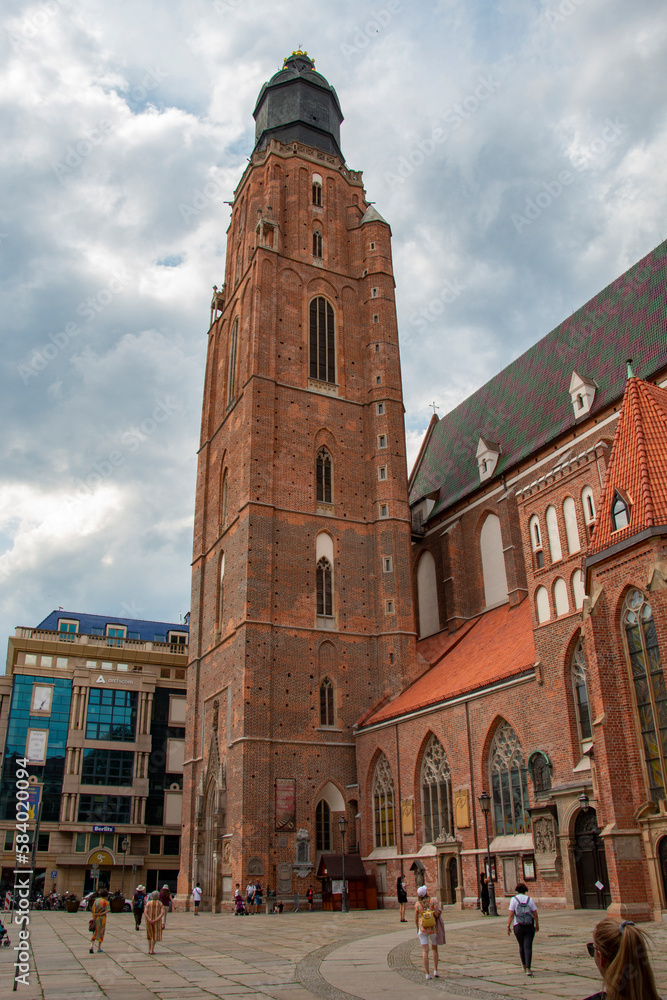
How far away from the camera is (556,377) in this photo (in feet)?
120

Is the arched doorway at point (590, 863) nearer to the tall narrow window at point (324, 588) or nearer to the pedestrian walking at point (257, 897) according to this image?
the pedestrian walking at point (257, 897)

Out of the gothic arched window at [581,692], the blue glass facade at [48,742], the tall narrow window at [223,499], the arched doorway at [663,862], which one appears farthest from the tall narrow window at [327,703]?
the blue glass facade at [48,742]

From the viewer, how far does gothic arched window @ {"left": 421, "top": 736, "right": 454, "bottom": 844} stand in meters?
27.7

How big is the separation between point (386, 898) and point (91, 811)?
88.1ft

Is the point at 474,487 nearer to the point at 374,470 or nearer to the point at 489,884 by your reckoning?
the point at 374,470

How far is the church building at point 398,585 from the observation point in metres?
19.8

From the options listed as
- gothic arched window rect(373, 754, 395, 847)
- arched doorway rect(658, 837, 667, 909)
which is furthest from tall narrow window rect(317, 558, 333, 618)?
arched doorway rect(658, 837, 667, 909)

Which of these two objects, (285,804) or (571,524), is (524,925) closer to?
(571,524)

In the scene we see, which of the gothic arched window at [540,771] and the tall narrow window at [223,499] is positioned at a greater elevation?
the tall narrow window at [223,499]

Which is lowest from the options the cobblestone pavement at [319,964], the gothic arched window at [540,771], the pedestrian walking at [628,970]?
the cobblestone pavement at [319,964]

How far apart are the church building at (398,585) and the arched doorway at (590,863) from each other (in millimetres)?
85

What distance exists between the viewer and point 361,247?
4494cm

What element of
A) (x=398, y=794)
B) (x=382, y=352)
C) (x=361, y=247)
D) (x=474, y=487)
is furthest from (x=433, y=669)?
(x=361, y=247)

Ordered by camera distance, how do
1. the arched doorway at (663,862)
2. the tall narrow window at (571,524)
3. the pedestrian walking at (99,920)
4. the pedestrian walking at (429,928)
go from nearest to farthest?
the pedestrian walking at (429,928) < the pedestrian walking at (99,920) < the arched doorway at (663,862) < the tall narrow window at (571,524)
